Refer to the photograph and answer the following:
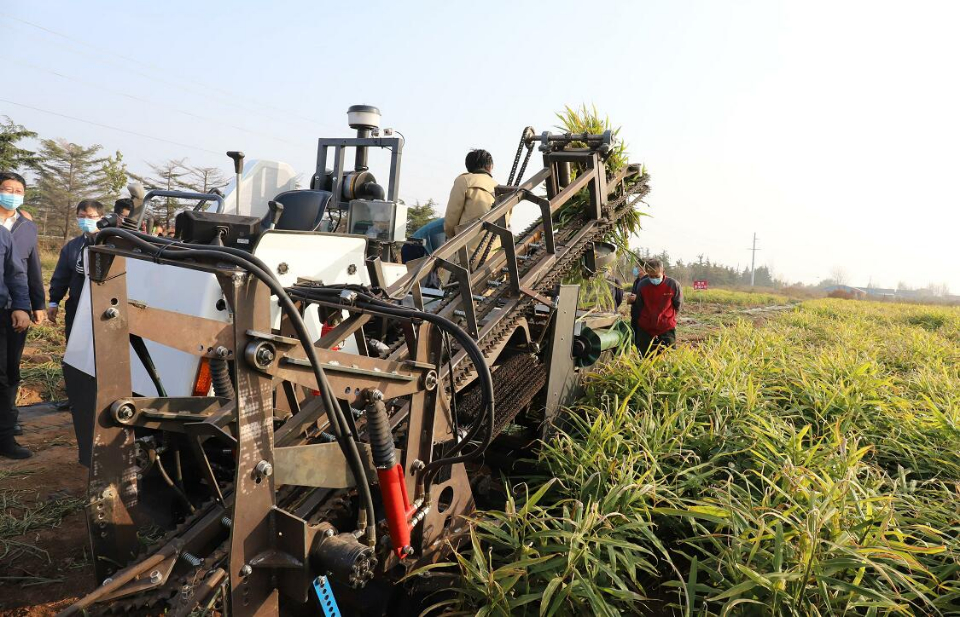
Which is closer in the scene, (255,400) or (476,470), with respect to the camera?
(255,400)

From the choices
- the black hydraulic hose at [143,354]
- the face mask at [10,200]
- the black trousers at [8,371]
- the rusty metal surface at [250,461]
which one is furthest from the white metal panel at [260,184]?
the rusty metal surface at [250,461]

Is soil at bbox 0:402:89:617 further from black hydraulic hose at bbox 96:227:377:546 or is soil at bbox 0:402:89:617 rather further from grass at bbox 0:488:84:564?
black hydraulic hose at bbox 96:227:377:546

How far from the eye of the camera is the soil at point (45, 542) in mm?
3139

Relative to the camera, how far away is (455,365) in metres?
3.37

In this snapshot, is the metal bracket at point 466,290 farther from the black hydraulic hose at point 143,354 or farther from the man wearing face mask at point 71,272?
the man wearing face mask at point 71,272

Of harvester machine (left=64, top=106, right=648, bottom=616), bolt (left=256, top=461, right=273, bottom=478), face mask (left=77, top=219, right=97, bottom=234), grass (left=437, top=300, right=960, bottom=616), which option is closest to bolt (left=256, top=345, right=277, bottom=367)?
harvester machine (left=64, top=106, right=648, bottom=616)

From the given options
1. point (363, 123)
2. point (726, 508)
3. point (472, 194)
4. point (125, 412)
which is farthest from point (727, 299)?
point (125, 412)

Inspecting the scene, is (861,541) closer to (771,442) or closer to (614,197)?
(771,442)

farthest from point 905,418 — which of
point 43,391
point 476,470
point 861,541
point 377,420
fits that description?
point 43,391

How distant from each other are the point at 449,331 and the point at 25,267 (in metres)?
4.71

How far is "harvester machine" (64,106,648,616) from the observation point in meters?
2.02

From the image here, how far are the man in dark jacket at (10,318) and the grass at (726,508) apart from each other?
4156 mm

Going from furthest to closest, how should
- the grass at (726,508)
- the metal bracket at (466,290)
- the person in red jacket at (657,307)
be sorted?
the person in red jacket at (657,307) < the metal bracket at (466,290) < the grass at (726,508)

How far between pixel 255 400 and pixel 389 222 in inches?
133
